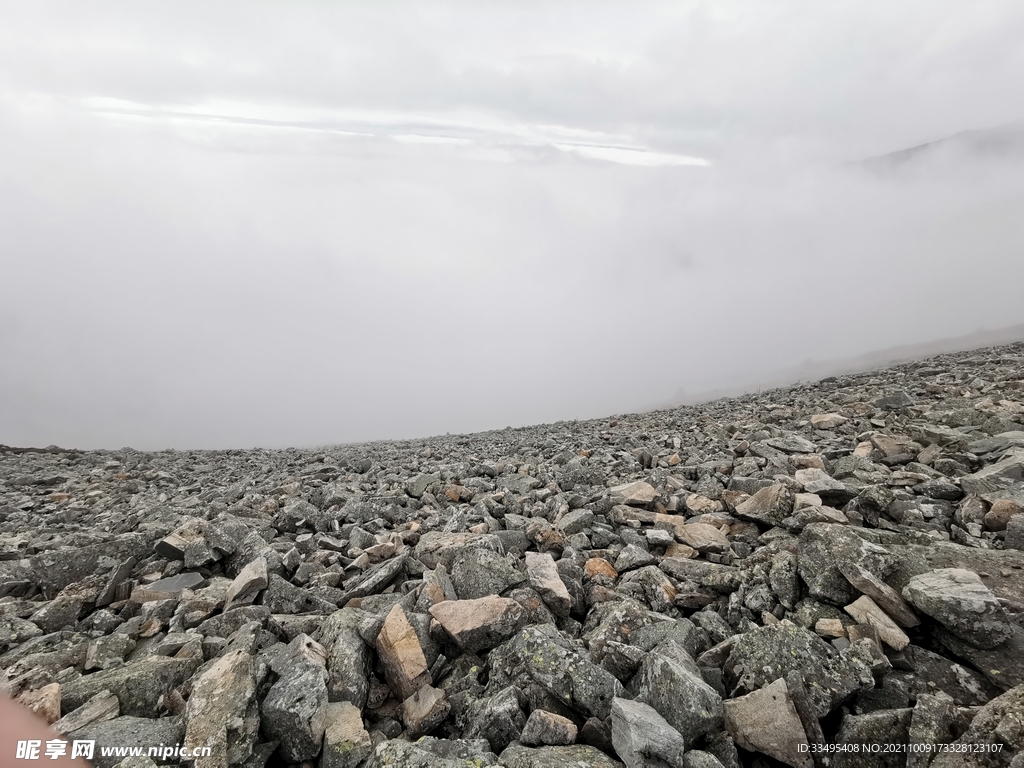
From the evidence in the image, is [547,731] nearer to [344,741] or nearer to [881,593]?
[344,741]

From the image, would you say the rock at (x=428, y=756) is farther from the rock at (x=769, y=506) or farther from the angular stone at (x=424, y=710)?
the rock at (x=769, y=506)

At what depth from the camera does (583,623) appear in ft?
15.3

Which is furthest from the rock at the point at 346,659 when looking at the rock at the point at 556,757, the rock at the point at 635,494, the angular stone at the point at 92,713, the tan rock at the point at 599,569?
the rock at the point at 635,494

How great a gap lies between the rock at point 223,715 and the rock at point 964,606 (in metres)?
5.35

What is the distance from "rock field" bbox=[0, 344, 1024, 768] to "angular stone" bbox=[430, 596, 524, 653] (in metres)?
0.02

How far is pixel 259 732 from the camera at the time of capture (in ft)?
10.7

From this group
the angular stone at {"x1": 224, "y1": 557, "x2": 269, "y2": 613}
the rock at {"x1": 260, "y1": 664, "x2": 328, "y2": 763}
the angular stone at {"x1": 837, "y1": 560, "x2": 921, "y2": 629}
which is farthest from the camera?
the angular stone at {"x1": 224, "y1": 557, "x2": 269, "y2": 613}

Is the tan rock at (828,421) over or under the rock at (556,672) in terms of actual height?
over

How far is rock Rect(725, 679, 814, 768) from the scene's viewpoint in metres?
2.96

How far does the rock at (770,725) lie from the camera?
117 inches

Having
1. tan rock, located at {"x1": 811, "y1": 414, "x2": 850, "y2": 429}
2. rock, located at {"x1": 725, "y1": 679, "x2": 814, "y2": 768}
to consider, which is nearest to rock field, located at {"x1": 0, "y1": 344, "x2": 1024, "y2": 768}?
rock, located at {"x1": 725, "y1": 679, "x2": 814, "y2": 768}

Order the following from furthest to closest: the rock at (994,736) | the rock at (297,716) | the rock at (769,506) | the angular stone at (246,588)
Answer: the rock at (769,506), the angular stone at (246,588), the rock at (297,716), the rock at (994,736)

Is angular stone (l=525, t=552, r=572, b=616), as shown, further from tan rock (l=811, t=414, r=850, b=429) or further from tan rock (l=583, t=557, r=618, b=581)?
tan rock (l=811, t=414, r=850, b=429)

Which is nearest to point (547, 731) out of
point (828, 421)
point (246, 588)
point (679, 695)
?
point (679, 695)
